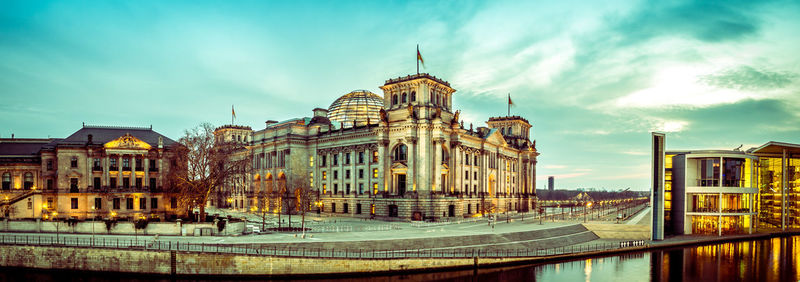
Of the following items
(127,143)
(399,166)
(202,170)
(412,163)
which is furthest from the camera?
(399,166)

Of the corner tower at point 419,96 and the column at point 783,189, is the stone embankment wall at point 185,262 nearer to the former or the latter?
the corner tower at point 419,96

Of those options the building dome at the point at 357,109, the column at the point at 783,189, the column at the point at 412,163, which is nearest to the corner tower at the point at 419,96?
the column at the point at 412,163

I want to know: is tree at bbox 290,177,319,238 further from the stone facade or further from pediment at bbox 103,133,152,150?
pediment at bbox 103,133,152,150

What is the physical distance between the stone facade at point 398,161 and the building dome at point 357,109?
1.52m

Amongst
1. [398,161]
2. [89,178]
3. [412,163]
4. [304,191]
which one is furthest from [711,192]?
[89,178]

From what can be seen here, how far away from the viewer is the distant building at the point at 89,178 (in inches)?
3081

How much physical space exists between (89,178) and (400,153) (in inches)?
1990

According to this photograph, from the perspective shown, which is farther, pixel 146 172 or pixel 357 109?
pixel 357 109

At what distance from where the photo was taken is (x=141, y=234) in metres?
56.5

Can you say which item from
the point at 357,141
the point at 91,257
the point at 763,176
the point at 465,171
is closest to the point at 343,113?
the point at 357,141

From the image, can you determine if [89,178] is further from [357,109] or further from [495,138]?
[495,138]

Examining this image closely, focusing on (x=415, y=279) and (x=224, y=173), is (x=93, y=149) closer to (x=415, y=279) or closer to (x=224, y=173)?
(x=224, y=173)

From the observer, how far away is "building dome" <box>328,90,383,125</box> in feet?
395

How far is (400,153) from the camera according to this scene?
88812 mm
